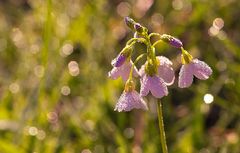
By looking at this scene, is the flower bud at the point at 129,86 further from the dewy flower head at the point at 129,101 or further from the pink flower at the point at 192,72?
the pink flower at the point at 192,72

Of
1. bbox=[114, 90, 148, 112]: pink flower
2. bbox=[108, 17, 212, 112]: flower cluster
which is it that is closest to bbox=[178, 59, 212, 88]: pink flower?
bbox=[108, 17, 212, 112]: flower cluster

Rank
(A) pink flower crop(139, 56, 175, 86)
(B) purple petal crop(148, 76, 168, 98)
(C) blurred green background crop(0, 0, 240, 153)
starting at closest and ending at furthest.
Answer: (B) purple petal crop(148, 76, 168, 98) < (A) pink flower crop(139, 56, 175, 86) < (C) blurred green background crop(0, 0, 240, 153)

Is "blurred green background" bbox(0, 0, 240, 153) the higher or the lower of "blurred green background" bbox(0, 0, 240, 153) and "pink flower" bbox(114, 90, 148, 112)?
the higher

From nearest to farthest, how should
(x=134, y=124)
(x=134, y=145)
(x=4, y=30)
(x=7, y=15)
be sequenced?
(x=134, y=145) → (x=134, y=124) → (x=4, y=30) → (x=7, y=15)

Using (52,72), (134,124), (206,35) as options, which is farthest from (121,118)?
(206,35)

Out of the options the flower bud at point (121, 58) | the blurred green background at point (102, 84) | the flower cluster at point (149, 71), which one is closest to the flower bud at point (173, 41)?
the flower cluster at point (149, 71)

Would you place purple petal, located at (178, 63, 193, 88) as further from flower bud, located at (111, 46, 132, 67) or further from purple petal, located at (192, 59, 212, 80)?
flower bud, located at (111, 46, 132, 67)

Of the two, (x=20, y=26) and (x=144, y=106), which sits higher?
(x=20, y=26)

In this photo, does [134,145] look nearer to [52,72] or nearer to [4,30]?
[52,72]
